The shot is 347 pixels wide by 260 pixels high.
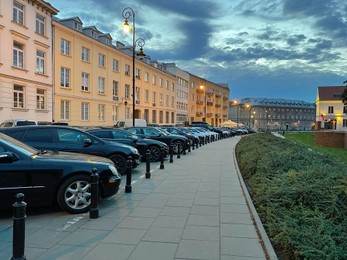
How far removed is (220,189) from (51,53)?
2527 centimetres

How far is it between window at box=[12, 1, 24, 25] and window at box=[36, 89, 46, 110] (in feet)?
19.0

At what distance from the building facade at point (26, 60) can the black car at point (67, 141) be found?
16.6 meters

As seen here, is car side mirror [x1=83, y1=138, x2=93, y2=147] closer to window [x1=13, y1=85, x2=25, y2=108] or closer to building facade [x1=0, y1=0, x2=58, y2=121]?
building facade [x1=0, y1=0, x2=58, y2=121]

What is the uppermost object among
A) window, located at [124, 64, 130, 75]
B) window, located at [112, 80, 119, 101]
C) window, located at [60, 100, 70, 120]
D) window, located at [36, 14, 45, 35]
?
window, located at [36, 14, 45, 35]

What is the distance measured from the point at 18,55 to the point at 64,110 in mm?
7274

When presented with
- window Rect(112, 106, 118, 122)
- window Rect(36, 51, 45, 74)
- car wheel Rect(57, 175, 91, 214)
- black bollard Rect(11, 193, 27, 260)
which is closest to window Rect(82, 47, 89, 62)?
window Rect(36, 51, 45, 74)

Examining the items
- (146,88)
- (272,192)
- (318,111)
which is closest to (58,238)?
(272,192)

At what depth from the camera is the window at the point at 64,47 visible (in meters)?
30.8

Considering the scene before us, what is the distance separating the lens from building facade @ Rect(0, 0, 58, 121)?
23.5 metres

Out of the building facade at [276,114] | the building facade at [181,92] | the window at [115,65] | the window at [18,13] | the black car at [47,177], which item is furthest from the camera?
the building facade at [276,114]

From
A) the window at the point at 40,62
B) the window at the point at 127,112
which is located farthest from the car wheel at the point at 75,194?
the window at the point at 127,112

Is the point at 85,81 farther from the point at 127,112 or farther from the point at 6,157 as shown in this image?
the point at 6,157

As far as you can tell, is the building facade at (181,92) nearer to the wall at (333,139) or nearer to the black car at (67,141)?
the wall at (333,139)

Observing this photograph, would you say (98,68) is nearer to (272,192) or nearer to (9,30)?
(9,30)
